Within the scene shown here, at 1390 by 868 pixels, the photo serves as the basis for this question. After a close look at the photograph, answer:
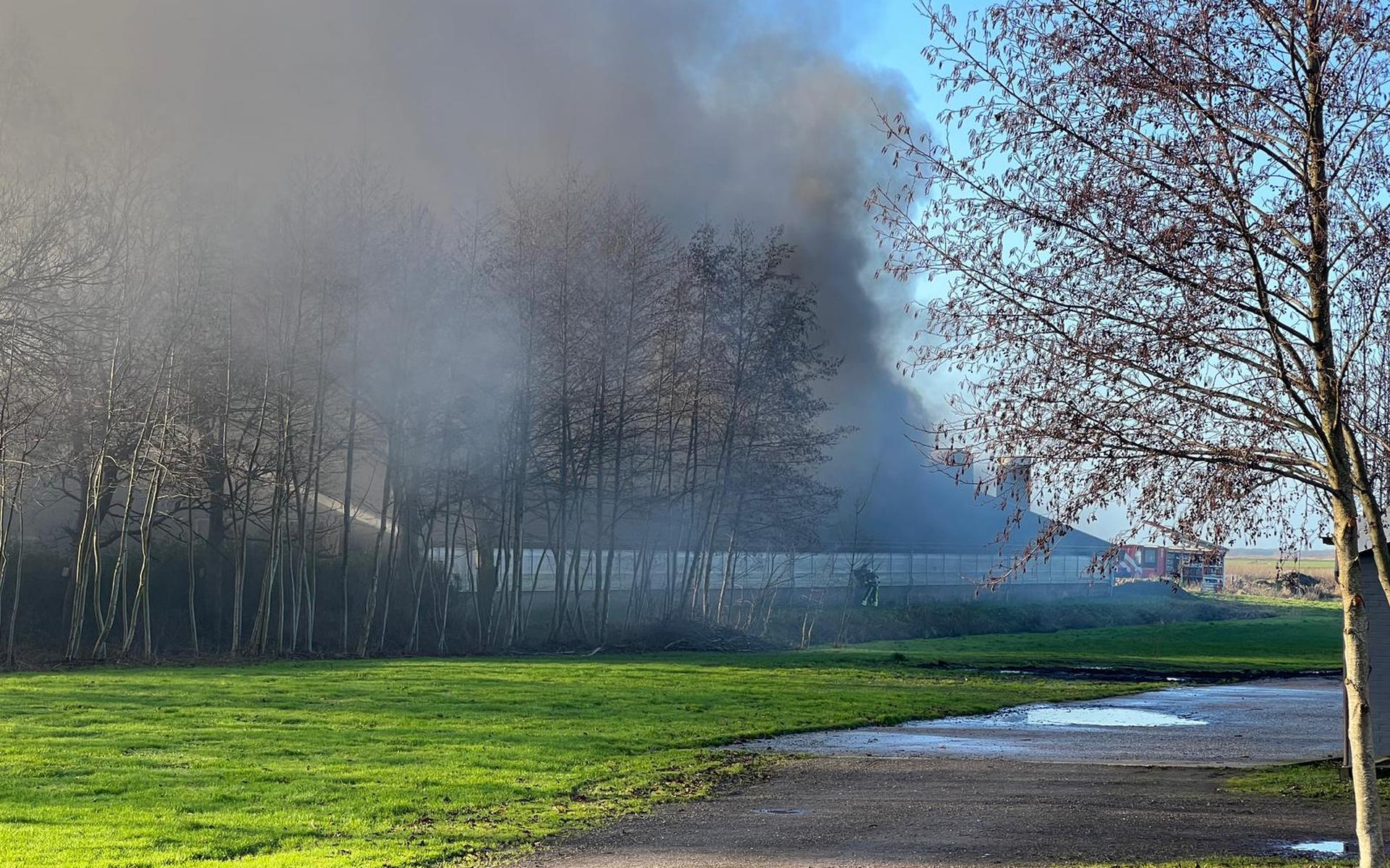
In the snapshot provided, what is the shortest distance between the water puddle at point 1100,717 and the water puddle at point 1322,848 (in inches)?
341

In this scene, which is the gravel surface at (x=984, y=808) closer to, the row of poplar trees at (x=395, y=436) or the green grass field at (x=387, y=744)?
the green grass field at (x=387, y=744)

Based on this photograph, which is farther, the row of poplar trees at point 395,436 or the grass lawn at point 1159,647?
the grass lawn at point 1159,647

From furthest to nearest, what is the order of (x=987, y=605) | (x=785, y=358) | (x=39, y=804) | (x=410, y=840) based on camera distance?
(x=987, y=605) < (x=785, y=358) < (x=39, y=804) < (x=410, y=840)

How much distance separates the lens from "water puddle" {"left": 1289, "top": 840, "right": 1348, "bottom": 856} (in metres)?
9.02

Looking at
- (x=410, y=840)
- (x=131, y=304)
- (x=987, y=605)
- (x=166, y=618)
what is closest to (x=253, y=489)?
(x=166, y=618)

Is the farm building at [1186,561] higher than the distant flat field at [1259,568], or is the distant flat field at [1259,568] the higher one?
the distant flat field at [1259,568]

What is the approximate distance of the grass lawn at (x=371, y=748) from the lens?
9109 mm

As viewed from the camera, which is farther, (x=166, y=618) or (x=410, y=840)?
(x=166, y=618)

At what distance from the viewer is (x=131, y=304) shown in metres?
22.6

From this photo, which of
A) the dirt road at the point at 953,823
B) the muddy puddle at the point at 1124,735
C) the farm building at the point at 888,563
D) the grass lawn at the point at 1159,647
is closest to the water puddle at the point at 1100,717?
the muddy puddle at the point at 1124,735

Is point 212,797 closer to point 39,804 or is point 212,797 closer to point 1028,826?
point 39,804

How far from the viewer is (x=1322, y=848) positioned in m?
9.23

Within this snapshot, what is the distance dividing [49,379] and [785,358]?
75.1 feet

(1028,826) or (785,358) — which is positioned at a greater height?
(785,358)
